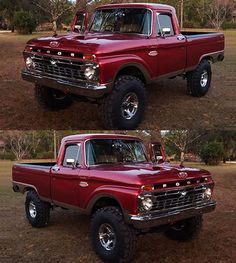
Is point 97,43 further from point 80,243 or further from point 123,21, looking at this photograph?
point 80,243

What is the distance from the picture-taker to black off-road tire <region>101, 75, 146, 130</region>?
702cm

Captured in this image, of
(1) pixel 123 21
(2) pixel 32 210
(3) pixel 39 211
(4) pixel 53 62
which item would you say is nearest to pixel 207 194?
(3) pixel 39 211

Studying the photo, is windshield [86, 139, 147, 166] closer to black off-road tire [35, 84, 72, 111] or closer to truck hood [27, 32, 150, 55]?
truck hood [27, 32, 150, 55]

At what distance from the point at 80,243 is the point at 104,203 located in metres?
1.14

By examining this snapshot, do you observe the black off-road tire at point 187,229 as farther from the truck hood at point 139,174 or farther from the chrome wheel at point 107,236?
the chrome wheel at point 107,236

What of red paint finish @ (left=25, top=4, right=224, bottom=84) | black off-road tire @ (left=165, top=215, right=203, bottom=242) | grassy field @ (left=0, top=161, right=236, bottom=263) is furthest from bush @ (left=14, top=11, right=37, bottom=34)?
black off-road tire @ (left=165, top=215, right=203, bottom=242)

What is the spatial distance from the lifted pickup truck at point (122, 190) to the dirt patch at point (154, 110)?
144 cm

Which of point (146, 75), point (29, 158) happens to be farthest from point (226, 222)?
point (29, 158)

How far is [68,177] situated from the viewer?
657 cm

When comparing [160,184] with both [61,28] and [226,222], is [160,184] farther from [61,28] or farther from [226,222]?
[61,28]

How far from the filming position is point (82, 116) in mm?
8961

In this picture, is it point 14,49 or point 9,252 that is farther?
point 14,49

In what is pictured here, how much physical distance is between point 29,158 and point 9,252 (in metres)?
30.7

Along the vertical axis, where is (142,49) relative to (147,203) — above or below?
above
